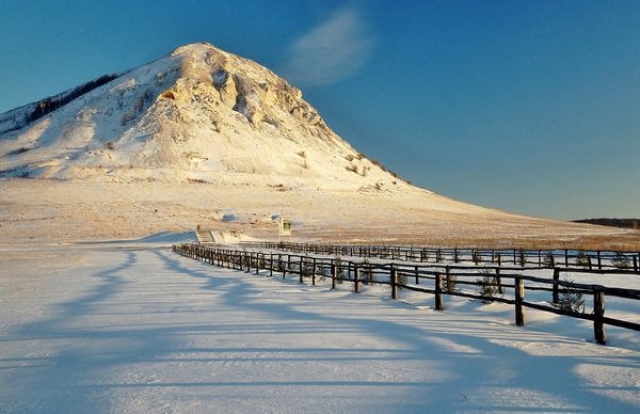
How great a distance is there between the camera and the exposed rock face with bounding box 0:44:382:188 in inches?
5192

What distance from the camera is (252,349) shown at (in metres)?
7.79

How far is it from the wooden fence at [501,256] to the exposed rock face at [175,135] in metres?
90.2

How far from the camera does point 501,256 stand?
3234 centimetres

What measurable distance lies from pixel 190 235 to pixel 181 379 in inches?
2726

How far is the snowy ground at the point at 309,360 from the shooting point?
544 centimetres

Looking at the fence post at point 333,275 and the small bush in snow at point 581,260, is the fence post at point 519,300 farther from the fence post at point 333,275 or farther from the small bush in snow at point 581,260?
the small bush in snow at point 581,260

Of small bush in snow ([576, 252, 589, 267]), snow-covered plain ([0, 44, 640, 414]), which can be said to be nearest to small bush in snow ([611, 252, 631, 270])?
small bush in snow ([576, 252, 589, 267])

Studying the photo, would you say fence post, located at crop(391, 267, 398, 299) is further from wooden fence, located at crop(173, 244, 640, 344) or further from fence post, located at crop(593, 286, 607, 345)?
fence post, located at crop(593, 286, 607, 345)

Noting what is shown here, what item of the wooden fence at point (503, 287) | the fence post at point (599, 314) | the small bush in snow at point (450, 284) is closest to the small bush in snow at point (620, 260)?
the wooden fence at point (503, 287)

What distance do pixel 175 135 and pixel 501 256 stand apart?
421 feet

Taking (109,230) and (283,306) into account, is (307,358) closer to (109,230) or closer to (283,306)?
(283,306)

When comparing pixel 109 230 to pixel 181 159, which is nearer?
pixel 109 230

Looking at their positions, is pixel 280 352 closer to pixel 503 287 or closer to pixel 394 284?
pixel 394 284

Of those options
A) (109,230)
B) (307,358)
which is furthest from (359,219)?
(307,358)
